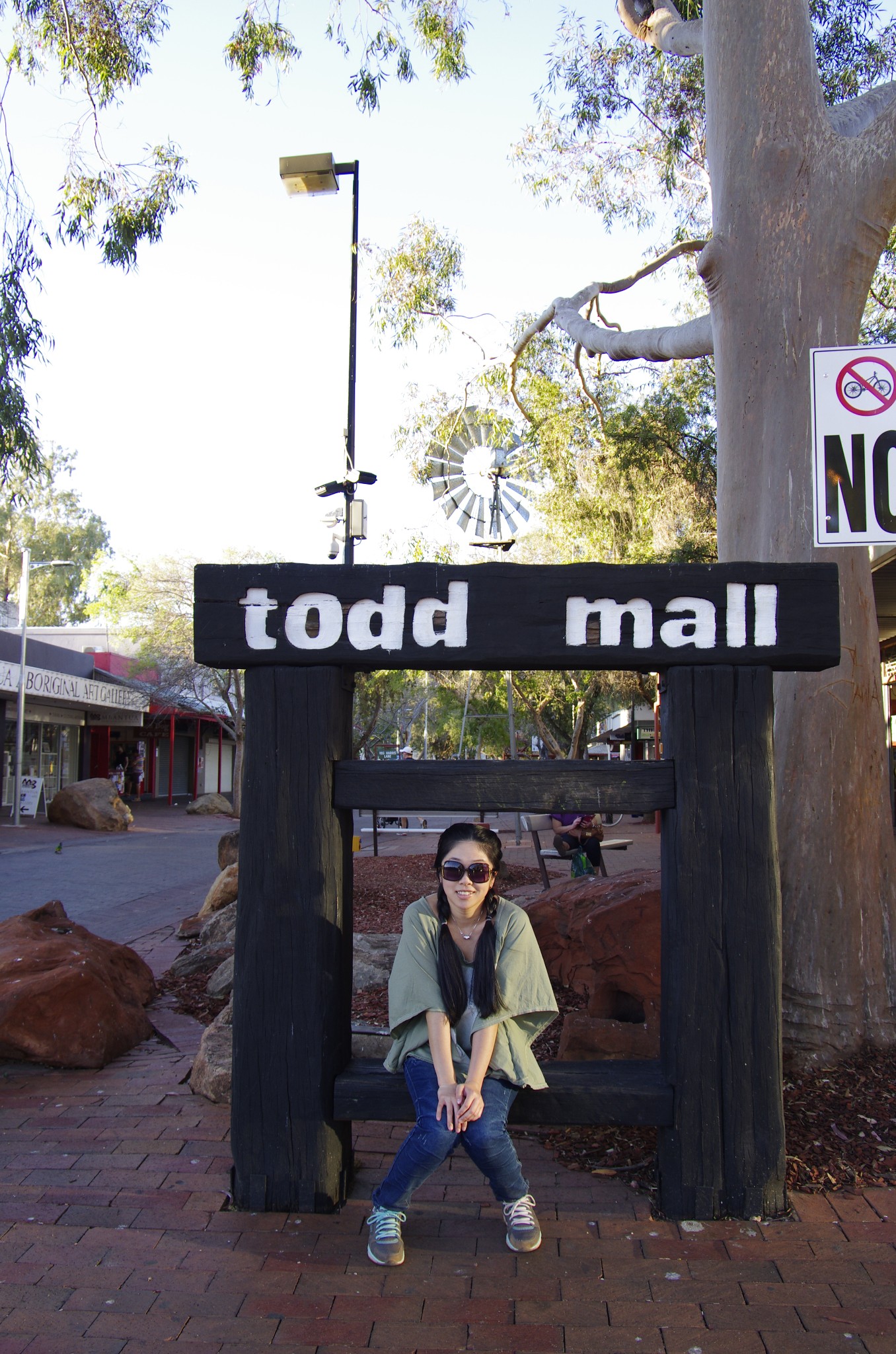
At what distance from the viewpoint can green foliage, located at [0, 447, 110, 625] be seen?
53.6m

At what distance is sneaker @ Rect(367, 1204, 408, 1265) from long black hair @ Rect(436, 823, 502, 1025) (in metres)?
0.59

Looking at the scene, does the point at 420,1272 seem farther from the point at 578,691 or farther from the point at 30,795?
A: the point at 30,795

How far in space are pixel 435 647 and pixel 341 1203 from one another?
1908mm

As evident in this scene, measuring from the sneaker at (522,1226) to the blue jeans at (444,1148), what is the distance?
0.09 feet

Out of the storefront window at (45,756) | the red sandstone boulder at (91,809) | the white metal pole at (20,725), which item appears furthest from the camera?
the storefront window at (45,756)

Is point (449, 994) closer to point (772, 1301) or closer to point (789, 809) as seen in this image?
point (772, 1301)

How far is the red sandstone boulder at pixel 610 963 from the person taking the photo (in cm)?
446

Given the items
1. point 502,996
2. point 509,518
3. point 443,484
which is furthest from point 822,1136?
point 509,518

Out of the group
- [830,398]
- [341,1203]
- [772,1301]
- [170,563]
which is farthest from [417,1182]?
[170,563]

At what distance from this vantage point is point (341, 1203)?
3480mm

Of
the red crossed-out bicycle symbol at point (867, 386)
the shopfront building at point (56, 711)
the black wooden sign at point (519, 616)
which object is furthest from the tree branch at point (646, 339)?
the shopfront building at point (56, 711)

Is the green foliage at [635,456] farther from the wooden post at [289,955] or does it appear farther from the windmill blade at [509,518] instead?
the wooden post at [289,955]

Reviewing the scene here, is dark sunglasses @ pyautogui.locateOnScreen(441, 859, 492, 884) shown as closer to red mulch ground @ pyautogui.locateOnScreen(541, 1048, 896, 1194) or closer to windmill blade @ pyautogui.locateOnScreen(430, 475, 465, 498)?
red mulch ground @ pyautogui.locateOnScreen(541, 1048, 896, 1194)

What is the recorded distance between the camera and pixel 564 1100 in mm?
3377
